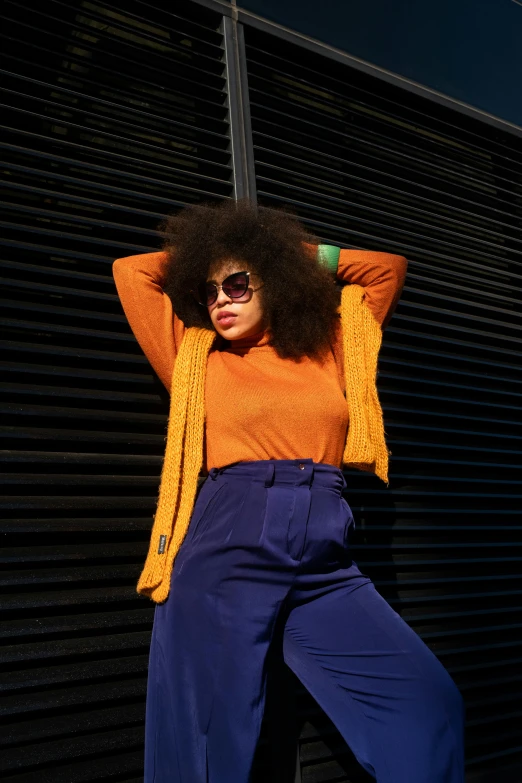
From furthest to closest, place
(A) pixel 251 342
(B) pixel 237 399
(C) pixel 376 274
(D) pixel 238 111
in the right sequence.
Answer: (D) pixel 238 111
(C) pixel 376 274
(A) pixel 251 342
(B) pixel 237 399

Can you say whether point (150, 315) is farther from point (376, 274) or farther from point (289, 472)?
point (376, 274)

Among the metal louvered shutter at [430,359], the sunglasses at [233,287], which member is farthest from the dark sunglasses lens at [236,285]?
the metal louvered shutter at [430,359]

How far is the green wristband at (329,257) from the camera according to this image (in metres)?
2.54

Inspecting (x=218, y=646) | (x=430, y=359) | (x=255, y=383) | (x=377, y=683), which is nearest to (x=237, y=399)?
(x=255, y=383)

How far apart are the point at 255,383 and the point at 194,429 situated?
23 centimetres

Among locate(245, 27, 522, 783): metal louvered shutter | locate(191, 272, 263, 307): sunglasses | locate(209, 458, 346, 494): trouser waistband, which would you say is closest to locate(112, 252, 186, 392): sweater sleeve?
locate(191, 272, 263, 307): sunglasses

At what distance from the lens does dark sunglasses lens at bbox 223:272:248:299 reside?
2254mm

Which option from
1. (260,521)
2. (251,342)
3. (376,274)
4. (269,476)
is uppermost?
(376,274)

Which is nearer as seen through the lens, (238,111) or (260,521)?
(260,521)

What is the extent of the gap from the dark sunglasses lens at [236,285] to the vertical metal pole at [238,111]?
0.88 m

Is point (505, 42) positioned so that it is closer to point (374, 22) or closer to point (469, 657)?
point (374, 22)

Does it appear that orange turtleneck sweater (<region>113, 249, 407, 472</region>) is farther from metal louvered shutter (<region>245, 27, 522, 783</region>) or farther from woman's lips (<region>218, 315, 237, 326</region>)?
metal louvered shutter (<region>245, 27, 522, 783</region>)

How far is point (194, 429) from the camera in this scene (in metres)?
2.14

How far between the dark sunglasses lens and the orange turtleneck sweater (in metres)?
0.18
